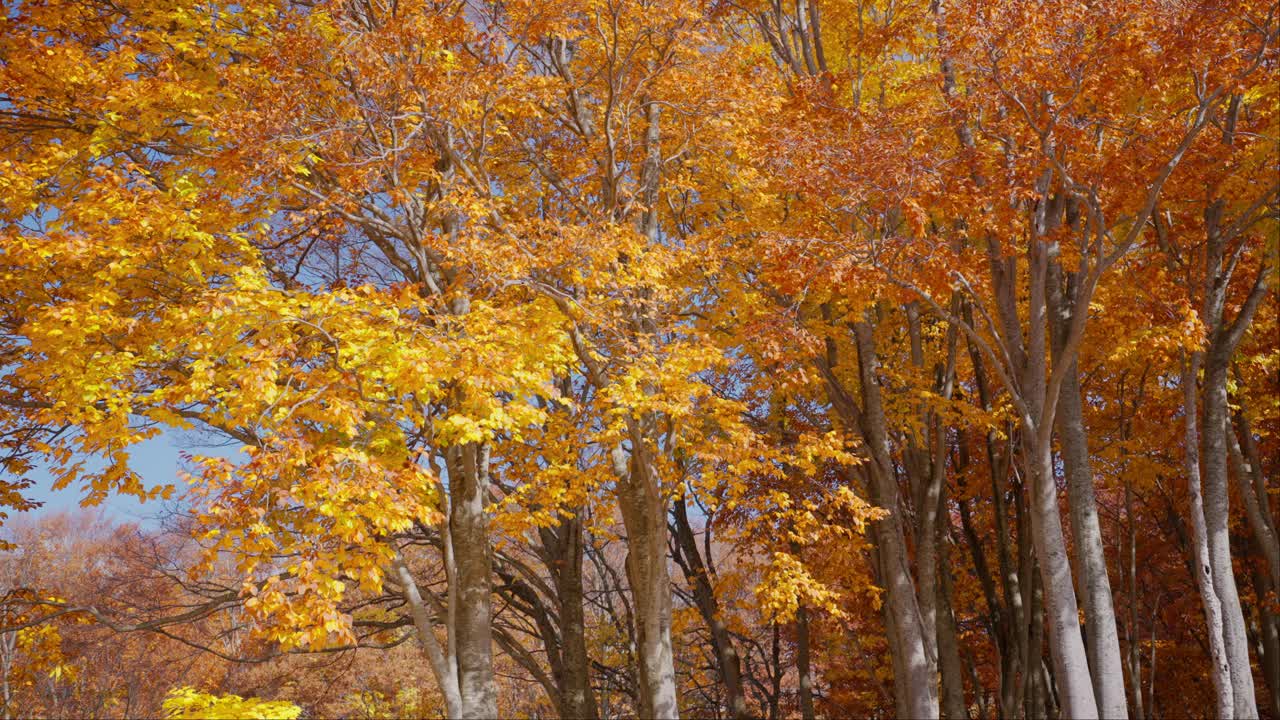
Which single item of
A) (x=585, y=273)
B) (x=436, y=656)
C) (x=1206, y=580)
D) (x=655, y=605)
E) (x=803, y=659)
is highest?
(x=585, y=273)

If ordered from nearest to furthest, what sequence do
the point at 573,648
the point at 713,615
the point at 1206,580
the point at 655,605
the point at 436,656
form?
the point at 436,656
the point at 1206,580
the point at 655,605
the point at 573,648
the point at 713,615

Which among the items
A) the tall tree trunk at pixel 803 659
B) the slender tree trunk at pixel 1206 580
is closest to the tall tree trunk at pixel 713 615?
the tall tree trunk at pixel 803 659

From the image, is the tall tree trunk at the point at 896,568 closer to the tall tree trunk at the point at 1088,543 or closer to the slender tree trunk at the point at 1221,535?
the tall tree trunk at the point at 1088,543

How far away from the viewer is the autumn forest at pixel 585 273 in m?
7.70

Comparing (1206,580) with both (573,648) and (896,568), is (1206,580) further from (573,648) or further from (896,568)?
(573,648)

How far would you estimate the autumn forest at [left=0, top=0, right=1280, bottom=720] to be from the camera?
7.70 metres

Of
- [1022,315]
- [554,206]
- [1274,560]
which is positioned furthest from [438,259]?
[1274,560]

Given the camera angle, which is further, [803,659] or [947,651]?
[803,659]

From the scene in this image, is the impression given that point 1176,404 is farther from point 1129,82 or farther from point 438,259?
point 438,259

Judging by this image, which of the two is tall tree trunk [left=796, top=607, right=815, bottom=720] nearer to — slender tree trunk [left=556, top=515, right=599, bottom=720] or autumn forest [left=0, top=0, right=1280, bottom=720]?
autumn forest [left=0, top=0, right=1280, bottom=720]

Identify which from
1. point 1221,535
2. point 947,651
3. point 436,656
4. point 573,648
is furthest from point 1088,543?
point 573,648

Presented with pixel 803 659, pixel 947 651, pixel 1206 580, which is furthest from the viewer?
pixel 803 659

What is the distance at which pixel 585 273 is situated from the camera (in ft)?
30.5

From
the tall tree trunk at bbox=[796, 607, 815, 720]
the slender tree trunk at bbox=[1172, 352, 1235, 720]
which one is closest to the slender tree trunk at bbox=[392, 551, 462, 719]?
the tall tree trunk at bbox=[796, 607, 815, 720]
